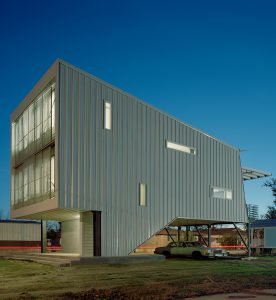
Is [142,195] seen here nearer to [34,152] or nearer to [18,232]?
[34,152]

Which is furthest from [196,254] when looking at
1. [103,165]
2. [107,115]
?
[107,115]

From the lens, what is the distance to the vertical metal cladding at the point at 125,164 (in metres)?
22.0

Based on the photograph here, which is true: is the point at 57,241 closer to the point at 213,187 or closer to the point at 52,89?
the point at 213,187

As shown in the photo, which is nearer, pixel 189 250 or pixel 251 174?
pixel 189 250

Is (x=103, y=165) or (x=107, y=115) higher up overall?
(x=107, y=115)

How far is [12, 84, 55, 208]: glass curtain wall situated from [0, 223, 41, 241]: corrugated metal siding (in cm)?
1069

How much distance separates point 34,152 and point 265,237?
2652 centimetres

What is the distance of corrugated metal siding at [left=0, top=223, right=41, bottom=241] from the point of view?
3916 cm

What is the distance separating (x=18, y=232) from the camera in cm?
3953

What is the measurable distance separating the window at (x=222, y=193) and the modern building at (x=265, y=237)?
12.1 meters

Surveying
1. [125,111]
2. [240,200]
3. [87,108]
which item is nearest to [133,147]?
[125,111]

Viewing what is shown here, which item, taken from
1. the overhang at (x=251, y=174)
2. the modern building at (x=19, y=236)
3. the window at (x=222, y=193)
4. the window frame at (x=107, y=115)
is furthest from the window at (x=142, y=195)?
the modern building at (x=19, y=236)

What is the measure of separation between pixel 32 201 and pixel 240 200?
1565 cm

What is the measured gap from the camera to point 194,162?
29406 millimetres
